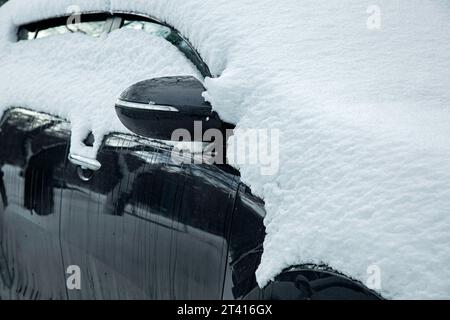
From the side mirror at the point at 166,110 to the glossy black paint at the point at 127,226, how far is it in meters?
0.13

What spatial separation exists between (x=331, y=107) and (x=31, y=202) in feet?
4.34

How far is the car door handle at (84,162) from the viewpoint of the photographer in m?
1.97

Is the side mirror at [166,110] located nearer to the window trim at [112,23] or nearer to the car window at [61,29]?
the window trim at [112,23]

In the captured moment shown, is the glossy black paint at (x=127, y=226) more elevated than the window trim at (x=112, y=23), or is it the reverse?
the window trim at (x=112, y=23)

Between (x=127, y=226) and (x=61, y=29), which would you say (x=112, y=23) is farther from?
(x=127, y=226)

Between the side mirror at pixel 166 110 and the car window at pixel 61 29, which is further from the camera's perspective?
the car window at pixel 61 29

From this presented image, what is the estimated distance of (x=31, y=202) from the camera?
7.47 ft

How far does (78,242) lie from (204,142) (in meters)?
0.66

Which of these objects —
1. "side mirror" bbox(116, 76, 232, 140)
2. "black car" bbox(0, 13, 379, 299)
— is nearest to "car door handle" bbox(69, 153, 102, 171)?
"black car" bbox(0, 13, 379, 299)

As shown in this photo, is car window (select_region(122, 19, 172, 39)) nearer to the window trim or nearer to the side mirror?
the window trim

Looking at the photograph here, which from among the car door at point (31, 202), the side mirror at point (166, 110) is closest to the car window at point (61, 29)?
the car door at point (31, 202)

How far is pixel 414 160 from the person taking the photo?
48.5 inches

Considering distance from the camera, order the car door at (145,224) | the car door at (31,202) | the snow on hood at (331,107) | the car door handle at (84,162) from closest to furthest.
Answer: the snow on hood at (331,107) < the car door at (145,224) < the car door handle at (84,162) < the car door at (31,202)

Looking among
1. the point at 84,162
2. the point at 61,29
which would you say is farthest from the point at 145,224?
the point at 61,29
